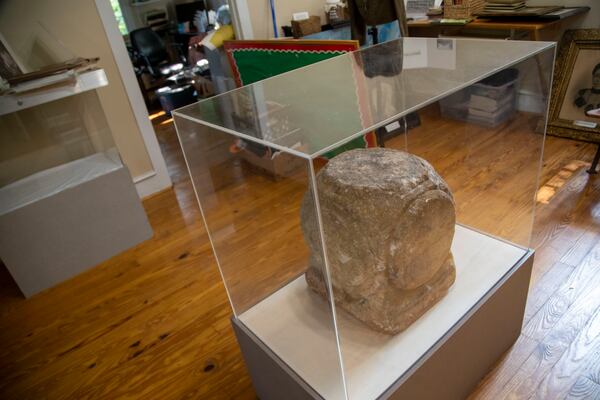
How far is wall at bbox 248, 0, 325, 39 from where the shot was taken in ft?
10.3

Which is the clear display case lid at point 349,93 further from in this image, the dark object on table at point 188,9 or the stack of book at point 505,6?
the dark object on table at point 188,9

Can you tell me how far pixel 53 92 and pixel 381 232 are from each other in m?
2.03

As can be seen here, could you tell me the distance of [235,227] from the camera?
123cm

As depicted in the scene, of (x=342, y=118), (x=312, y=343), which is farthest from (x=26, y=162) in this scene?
(x=342, y=118)

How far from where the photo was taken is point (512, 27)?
2.75m

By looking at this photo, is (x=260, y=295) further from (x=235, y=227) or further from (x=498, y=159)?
(x=498, y=159)

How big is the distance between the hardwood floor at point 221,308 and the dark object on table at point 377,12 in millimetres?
1304

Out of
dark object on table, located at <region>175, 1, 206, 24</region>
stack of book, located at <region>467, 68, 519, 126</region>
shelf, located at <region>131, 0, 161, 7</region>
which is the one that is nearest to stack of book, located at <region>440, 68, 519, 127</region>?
stack of book, located at <region>467, 68, 519, 126</region>

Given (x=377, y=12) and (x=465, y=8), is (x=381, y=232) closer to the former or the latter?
(x=377, y=12)

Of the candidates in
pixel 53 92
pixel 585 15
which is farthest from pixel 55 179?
pixel 585 15

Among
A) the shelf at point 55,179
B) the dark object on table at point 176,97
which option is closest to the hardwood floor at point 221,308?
the shelf at point 55,179

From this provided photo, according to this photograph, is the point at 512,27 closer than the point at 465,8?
Yes

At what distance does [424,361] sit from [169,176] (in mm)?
2639

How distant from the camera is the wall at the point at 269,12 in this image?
315 cm
